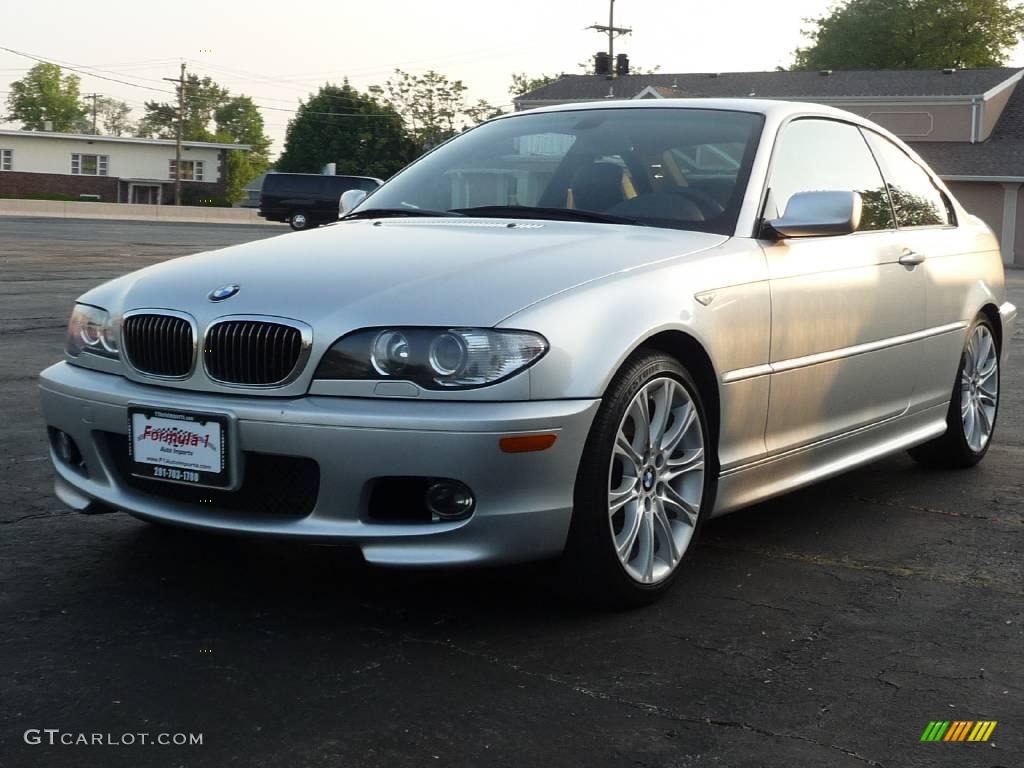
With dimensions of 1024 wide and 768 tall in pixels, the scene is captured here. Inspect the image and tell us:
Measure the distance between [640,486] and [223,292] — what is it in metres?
1.30

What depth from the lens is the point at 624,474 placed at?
382 centimetres

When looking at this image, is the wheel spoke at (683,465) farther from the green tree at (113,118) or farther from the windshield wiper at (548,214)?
the green tree at (113,118)

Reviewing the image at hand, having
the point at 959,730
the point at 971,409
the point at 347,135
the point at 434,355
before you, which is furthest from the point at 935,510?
the point at 347,135

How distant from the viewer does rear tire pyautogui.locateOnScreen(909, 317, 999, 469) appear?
5.96m

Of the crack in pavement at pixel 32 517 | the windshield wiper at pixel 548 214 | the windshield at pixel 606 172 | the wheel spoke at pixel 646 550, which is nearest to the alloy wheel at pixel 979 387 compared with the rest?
the windshield at pixel 606 172

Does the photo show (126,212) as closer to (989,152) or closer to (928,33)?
(989,152)

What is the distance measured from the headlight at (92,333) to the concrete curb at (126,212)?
4988 cm

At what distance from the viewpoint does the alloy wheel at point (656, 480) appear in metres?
3.80

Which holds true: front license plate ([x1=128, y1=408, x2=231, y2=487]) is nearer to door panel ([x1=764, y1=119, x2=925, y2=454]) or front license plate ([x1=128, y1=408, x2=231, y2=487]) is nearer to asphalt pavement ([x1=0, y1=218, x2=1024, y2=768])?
asphalt pavement ([x1=0, y1=218, x2=1024, y2=768])

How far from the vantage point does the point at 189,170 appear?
7900 cm

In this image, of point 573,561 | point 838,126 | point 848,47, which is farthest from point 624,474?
point 848,47

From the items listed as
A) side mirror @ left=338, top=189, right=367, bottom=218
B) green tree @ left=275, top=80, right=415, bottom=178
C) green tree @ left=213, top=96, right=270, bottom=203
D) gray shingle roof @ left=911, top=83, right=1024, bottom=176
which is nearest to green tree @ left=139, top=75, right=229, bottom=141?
green tree @ left=213, top=96, right=270, bottom=203

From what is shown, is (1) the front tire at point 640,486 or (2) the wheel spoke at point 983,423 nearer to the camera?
(1) the front tire at point 640,486

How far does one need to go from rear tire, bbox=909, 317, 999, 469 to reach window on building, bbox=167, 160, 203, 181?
250 ft
